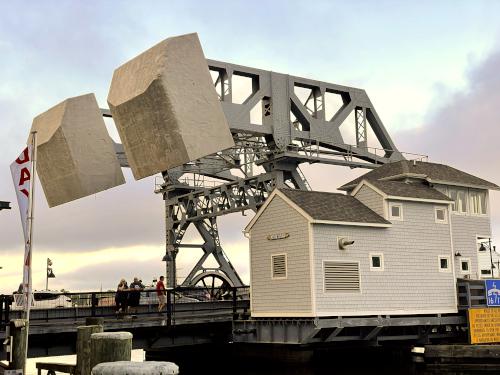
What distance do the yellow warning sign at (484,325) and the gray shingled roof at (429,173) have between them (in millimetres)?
6608

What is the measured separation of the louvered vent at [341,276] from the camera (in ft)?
93.4

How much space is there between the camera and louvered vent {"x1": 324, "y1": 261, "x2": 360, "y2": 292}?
28469 millimetres

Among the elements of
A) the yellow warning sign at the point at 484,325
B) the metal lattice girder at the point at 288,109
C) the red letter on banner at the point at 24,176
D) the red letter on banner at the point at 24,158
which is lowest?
the yellow warning sign at the point at 484,325

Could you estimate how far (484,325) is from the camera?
32594 mm

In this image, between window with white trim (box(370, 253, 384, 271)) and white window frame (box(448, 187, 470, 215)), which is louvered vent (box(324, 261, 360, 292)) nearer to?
window with white trim (box(370, 253, 384, 271))

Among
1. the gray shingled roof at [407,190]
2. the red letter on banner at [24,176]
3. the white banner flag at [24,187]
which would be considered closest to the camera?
the white banner flag at [24,187]

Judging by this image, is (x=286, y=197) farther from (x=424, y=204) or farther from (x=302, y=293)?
(x=424, y=204)

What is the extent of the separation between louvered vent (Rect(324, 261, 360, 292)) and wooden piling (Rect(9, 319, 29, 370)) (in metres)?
14.4

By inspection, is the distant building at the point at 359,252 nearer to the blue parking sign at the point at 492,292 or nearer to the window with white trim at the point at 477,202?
the blue parking sign at the point at 492,292

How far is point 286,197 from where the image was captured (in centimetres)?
2989

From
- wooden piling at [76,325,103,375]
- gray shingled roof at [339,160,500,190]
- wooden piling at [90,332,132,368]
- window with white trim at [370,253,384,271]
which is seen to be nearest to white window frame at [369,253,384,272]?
window with white trim at [370,253,384,271]

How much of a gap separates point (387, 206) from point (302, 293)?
5.97 m

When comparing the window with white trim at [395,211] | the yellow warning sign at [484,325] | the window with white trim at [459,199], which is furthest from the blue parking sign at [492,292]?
the window with white trim at [395,211]

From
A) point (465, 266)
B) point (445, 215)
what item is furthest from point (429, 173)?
point (465, 266)
